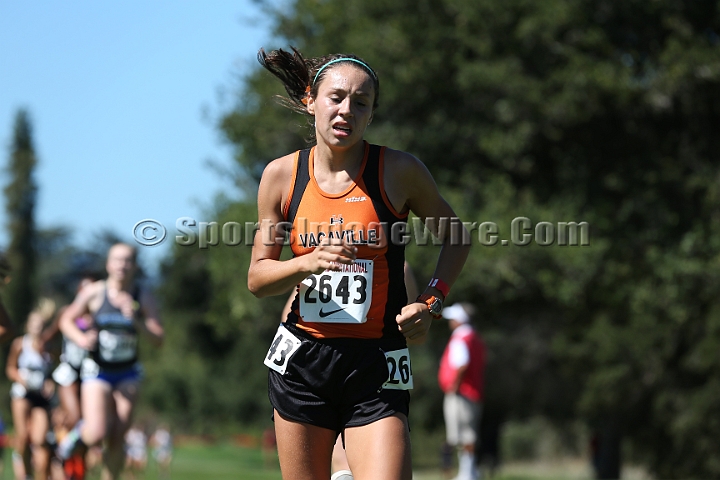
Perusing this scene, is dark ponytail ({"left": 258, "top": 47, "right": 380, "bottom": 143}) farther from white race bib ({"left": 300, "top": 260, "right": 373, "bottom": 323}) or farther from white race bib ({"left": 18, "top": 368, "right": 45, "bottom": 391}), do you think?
white race bib ({"left": 18, "top": 368, "right": 45, "bottom": 391})

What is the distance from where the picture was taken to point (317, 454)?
360 cm

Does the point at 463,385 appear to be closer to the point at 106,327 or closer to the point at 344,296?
the point at 106,327

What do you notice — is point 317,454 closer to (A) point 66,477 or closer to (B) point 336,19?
(A) point 66,477

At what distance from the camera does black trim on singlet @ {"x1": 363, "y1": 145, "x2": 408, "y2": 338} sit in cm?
359

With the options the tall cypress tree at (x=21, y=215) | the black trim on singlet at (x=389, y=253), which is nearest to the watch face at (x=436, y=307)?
the black trim on singlet at (x=389, y=253)

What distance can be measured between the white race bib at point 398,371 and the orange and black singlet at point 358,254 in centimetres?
8

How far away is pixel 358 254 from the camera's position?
11.7ft

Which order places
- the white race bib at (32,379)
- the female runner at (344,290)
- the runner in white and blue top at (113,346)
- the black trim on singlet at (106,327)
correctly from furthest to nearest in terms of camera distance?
1. the white race bib at (32,379)
2. the black trim on singlet at (106,327)
3. the runner in white and blue top at (113,346)
4. the female runner at (344,290)

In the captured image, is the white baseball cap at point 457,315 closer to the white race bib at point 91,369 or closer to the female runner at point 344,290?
the white race bib at point 91,369

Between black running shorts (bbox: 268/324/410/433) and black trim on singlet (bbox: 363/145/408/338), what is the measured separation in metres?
0.11

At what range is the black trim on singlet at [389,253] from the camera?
3.59 meters

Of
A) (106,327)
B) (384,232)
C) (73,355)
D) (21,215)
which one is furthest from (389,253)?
(21,215)

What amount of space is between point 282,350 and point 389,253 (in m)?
0.59

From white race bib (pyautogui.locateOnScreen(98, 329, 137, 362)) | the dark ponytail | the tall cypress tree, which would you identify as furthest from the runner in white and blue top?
the tall cypress tree
